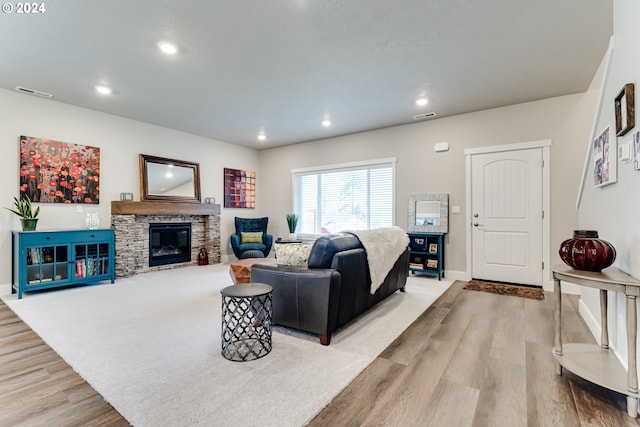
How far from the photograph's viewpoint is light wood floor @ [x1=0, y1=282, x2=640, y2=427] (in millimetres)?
1523

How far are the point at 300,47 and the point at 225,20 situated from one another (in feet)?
2.42

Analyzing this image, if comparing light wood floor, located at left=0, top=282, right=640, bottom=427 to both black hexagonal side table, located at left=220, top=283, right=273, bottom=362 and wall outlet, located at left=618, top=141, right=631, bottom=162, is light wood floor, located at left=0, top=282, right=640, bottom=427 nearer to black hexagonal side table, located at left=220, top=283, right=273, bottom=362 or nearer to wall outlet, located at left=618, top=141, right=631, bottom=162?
black hexagonal side table, located at left=220, top=283, right=273, bottom=362

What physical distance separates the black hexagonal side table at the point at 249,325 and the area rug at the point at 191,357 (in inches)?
2.9

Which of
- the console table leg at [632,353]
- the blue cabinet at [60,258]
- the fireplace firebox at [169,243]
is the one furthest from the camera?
the fireplace firebox at [169,243]

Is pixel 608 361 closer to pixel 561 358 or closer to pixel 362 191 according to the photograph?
pixel 561 358

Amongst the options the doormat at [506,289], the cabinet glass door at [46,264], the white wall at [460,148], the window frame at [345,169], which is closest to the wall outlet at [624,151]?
the doormat at [506,289]

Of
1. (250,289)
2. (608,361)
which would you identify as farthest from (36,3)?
(608,361)

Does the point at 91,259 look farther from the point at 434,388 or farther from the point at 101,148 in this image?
the point at 434,388

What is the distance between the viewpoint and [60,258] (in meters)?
4.11

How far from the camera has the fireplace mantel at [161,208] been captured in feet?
16.3

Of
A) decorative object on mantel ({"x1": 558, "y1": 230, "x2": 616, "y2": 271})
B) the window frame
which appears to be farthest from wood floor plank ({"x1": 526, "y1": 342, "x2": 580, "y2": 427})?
the window frame

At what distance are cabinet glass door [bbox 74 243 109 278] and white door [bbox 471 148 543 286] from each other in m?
5.70

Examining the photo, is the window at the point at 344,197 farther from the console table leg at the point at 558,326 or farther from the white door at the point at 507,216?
the console table leg at the point at 558,326

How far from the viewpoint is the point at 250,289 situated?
2287mm
